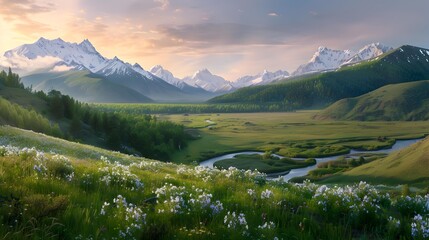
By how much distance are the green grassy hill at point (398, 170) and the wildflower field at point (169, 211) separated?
75743 millimetres

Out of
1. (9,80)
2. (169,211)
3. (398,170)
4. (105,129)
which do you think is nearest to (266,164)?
(398,170)

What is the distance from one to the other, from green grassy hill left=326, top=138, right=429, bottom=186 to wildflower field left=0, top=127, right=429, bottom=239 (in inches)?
2982

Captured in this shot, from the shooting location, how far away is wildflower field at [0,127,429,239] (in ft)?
23.7

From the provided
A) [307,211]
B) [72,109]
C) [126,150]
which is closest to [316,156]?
[126,150]

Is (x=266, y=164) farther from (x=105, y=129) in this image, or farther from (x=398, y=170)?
(x=105, y=129)

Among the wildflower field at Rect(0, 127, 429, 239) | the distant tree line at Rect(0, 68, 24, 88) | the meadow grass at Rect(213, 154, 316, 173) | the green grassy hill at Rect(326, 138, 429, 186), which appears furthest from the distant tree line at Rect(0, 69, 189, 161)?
the wildflower field at Rect(0, 127, 429, 239)

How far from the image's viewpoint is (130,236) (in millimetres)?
7262

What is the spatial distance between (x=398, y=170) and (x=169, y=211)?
88.5 metres

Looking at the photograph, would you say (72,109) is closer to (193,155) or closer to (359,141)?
(193,155)

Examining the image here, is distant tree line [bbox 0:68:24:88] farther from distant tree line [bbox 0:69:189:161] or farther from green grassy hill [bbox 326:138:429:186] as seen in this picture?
green grassy hill [bbox 326:138:429:186]

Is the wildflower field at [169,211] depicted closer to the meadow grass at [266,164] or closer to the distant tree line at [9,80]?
the meadow grass at [266,164]

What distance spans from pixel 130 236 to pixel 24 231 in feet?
6.52

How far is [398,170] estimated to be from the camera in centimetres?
8406

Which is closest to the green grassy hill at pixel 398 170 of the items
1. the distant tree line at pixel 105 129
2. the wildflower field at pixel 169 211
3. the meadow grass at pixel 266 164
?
the meadow grass at pixel 266 164
